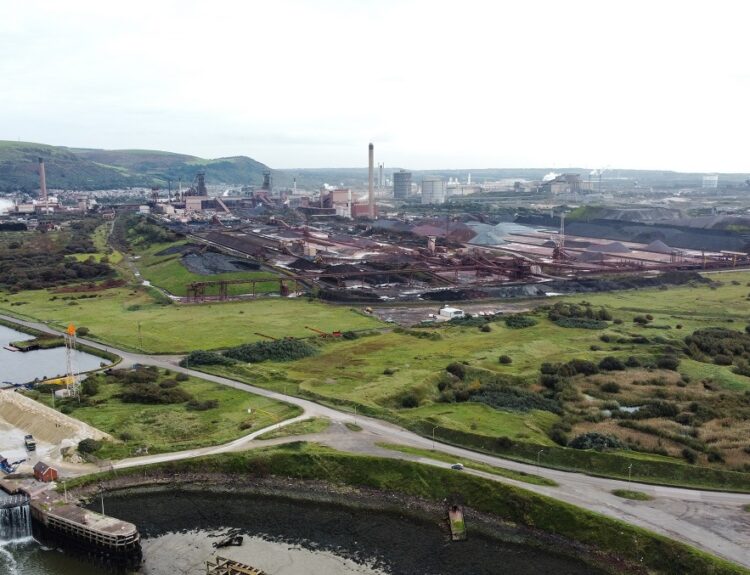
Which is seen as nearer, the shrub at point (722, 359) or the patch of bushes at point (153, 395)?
the patch of bushes at point (153, 395)

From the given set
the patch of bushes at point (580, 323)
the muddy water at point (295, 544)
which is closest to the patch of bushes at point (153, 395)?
the muddy water at point (295, 544)

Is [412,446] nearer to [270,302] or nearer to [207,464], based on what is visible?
[207,464]

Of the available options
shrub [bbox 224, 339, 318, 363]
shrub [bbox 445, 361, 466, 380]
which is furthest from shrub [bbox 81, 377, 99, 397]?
shrub [bbox 445, 361, 466, 380]

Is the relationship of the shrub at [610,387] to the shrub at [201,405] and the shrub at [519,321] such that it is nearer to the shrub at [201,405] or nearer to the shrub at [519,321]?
the shrub at [519,321]

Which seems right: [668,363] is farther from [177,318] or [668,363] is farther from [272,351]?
[177,318]

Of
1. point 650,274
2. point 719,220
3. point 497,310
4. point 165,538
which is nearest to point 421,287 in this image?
point 497,310

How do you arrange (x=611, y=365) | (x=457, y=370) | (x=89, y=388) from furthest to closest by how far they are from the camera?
1. (x=611, y=365)
2. (x=457, y=370)
3. (x=89, y=388)

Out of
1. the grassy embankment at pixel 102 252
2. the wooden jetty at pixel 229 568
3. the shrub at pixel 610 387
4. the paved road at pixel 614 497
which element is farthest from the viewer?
the grassy embankment at pixel 102 252

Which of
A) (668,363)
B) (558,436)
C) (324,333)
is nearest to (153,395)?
(324,333)
